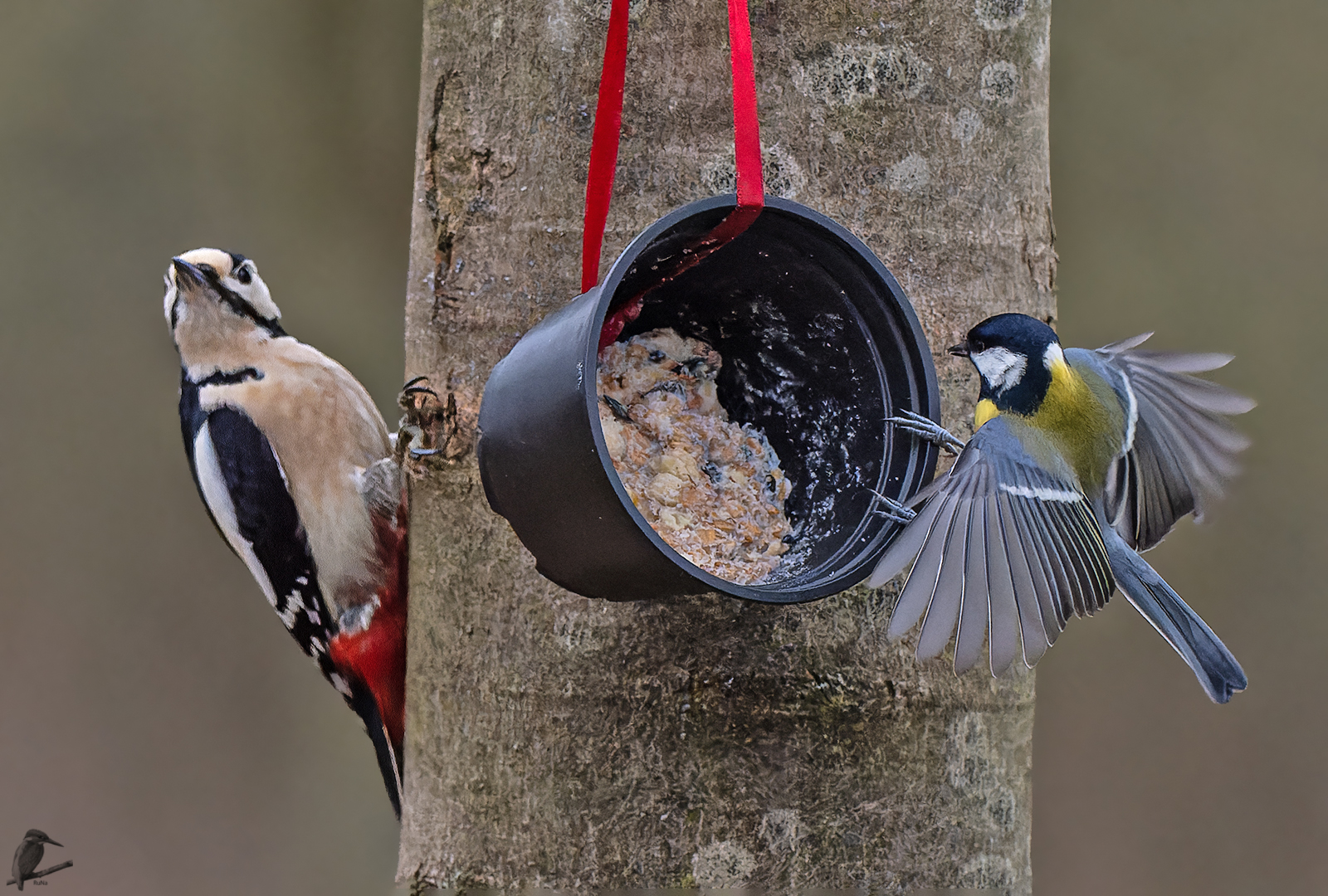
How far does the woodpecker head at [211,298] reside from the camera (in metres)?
2.27

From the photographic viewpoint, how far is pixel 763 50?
152 cm

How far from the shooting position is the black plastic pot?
3.69 feet

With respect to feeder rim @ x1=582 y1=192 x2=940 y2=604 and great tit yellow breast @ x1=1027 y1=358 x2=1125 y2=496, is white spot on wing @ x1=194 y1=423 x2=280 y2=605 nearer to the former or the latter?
feeder rim @ x1=582 y1=192 x2=940 y2=604

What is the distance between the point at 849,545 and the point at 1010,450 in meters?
0.39

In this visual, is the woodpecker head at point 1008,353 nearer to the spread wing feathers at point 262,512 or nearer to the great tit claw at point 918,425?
the great tit claw at point 918,425

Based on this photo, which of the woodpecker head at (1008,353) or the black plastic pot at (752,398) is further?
the woodpecker head at (1008,353)

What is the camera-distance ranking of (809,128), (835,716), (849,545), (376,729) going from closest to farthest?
1. (849,545)
2. (835,716)
3. (809,128)
4. (376,729)

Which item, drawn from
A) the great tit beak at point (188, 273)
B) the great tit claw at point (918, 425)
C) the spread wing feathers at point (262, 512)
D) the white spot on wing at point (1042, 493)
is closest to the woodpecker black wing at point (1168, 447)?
the white spot on wing at point (1042, 493)

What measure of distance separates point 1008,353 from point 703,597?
1.86 ft

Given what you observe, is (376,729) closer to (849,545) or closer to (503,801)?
(503,801)

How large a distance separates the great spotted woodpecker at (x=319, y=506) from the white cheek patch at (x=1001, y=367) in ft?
3.80

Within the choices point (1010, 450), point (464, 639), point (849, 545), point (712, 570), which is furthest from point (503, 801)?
point (1010, 450)

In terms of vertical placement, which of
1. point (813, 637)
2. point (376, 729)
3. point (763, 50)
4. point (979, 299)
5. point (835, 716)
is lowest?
point (376, 729)

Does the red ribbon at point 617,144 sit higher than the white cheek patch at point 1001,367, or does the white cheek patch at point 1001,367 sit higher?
the red ribbon at point 617,144
